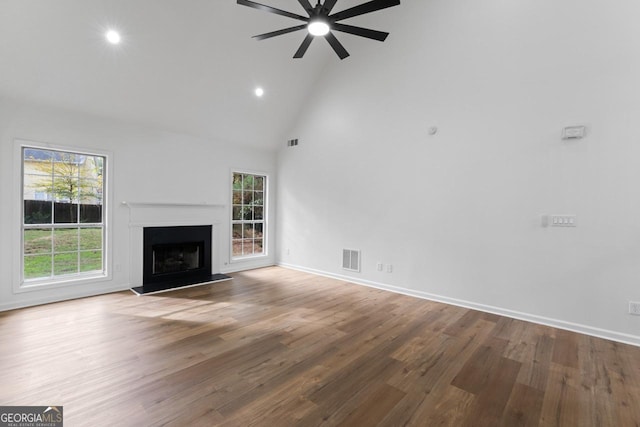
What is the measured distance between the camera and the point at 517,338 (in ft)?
10.4

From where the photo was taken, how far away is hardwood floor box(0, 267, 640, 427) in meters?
1.97

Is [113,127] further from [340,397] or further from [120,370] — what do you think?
[340,397]

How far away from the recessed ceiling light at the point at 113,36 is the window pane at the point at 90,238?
2678 millimetres

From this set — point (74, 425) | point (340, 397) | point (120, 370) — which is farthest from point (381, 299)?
point (74, 425)

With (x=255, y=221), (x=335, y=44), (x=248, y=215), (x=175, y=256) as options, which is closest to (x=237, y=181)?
(x=248, y=215)

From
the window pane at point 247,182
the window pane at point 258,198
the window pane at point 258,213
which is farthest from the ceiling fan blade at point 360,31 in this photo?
the window pane at point 258,213

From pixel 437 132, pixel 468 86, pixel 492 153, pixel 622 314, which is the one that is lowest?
pixel 622 314

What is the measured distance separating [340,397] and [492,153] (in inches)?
138

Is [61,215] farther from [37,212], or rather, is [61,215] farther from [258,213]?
[258,213]

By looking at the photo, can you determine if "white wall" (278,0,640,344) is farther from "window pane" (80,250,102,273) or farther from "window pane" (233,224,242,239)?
"window pane" (80,250,102,273)

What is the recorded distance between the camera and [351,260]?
5.42m

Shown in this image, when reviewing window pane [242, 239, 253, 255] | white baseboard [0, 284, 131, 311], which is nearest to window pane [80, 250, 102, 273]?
white baseboard [0, 284, 131, 311]

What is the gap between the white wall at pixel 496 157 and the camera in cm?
318

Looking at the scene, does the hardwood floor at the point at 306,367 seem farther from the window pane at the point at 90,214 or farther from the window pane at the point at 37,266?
the window pane at the point at 90,214
